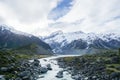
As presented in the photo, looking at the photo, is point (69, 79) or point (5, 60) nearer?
point (69, 79)

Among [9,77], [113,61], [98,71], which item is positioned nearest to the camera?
[9,77]

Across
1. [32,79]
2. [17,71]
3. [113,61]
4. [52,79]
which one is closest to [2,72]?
[17,71]

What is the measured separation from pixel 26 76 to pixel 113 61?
52011 millimetres

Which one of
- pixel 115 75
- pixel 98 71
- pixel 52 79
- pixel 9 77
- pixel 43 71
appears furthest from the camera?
pixel 43 71

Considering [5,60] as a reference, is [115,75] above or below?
below

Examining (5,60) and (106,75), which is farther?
(5,60)

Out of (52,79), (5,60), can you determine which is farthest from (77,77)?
(5,60)

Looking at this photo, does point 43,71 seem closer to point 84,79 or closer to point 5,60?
point 5,60

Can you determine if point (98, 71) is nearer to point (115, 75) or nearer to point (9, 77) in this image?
point (115, 75)

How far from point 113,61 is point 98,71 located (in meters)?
25.1

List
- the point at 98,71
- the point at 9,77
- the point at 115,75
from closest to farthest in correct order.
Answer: the point at 9,77
the point at 115,75
the point at 98,71

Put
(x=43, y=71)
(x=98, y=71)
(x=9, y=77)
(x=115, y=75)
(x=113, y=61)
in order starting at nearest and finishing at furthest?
(x=9, y=77) < (x=115, y=75) < (x=98, y=71) < (x=43, y=71) < (x=113, y=61)

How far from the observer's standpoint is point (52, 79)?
292ft

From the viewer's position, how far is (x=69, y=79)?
8875 cm
